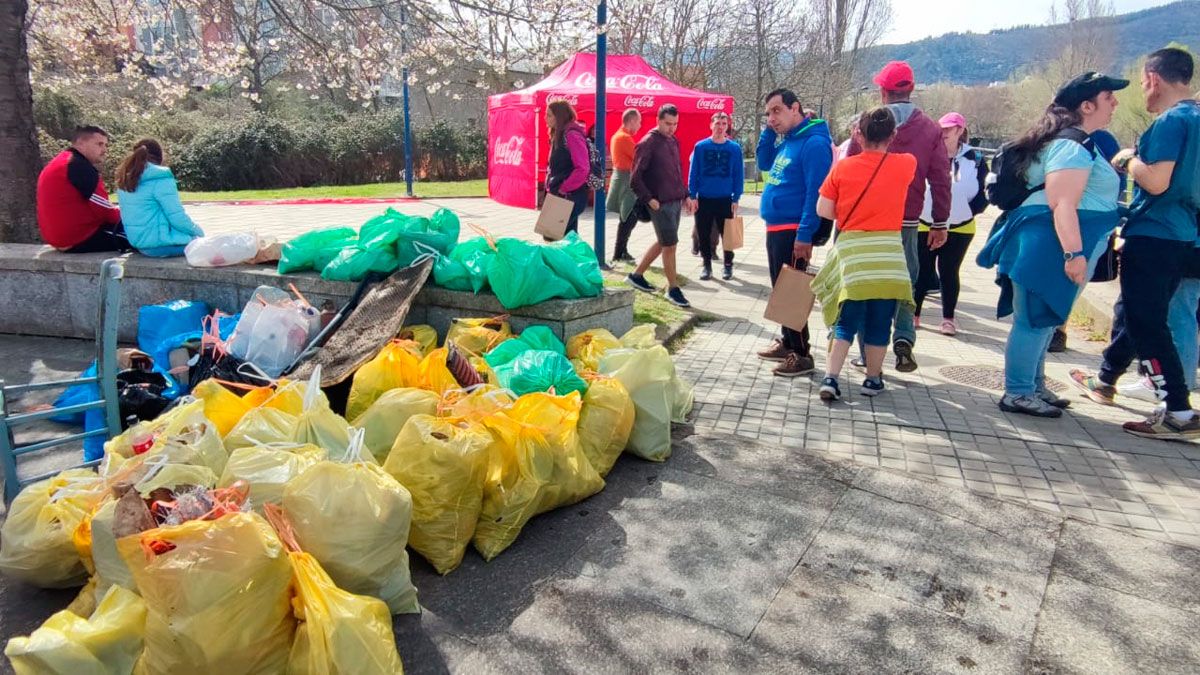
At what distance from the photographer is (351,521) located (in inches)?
89.0

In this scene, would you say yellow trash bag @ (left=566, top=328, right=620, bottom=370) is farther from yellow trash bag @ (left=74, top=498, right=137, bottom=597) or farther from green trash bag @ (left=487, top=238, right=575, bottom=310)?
yellow trash bag @ (left=74, top=498, right=137, bottom=597)

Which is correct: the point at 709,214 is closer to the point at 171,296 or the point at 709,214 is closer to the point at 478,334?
the point at 478,334

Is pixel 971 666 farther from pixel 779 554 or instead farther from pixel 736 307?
pixel 736 307

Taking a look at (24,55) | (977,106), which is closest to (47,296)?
(24,55)

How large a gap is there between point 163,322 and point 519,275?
2455 mm

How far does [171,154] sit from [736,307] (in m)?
19.1

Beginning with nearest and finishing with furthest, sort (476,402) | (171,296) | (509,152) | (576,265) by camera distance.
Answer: (476,402)
(576,265)
(171,296)
(509,152)

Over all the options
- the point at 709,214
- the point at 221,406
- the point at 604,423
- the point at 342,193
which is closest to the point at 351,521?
the point at 221,406

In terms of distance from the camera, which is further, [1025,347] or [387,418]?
[1025,347]

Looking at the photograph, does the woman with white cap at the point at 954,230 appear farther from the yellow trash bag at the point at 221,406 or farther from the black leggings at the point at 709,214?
the yellow trash bag at the point at 221,406

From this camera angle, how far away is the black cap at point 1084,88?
4035mm

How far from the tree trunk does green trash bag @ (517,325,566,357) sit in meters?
5.07

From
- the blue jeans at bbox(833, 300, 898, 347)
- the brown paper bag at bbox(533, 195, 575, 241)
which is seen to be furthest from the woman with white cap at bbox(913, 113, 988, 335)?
the brown paper bag at bbox(533, 195, 575, 241)

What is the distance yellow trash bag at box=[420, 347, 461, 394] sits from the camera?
11.7 ft
